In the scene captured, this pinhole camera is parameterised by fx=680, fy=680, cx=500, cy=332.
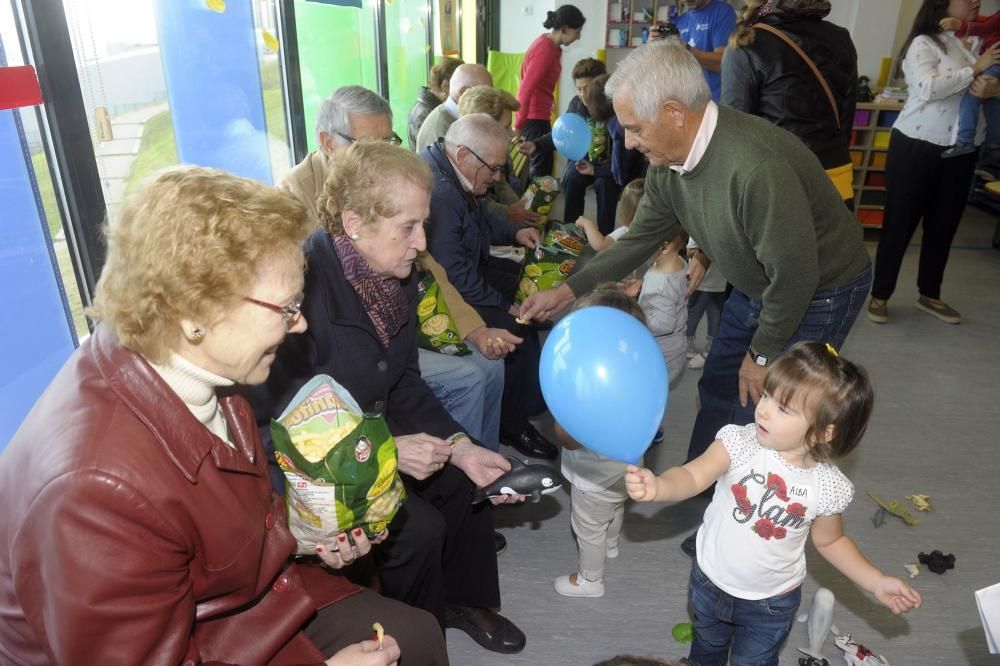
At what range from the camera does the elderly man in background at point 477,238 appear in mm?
2938

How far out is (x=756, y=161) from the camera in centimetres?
183

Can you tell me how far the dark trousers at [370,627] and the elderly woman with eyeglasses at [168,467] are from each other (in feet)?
0.28

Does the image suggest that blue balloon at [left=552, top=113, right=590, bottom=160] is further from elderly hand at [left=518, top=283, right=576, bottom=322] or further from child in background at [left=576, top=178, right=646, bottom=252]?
elderly hand at [left=518, top=283, right=576, bottom=322]

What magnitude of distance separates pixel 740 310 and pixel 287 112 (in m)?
2.27

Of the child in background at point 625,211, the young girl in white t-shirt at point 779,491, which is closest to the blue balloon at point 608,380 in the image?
the young girl in white t-shirt at point 779,491

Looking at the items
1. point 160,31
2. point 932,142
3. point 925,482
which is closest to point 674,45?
point 160,31

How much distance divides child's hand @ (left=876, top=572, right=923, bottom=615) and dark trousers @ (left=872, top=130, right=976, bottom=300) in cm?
350

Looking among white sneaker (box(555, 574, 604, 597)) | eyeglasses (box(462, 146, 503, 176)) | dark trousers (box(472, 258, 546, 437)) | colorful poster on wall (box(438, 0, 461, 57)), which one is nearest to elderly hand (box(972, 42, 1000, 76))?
eyeglasses (box(462, 146, 503, 176))

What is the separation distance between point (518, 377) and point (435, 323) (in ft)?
2.58

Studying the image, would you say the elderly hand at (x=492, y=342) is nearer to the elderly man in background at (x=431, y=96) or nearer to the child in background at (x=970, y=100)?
the elderly man in background at (x=431, y=96)

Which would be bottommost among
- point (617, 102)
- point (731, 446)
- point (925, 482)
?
point (925, 482)

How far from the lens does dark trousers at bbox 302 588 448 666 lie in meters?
1.46

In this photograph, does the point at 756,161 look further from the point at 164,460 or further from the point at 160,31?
the point at 160,31

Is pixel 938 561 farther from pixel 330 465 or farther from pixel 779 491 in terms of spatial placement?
pixel 330 465
